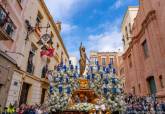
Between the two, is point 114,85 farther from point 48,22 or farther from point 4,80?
point 48,22

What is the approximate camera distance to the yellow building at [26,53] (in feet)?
36.1

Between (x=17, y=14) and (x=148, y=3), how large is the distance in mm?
13866

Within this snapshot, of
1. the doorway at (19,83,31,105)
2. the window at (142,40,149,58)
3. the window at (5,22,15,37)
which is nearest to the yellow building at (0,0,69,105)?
the doorway at (19,83,31,105)

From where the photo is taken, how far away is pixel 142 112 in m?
10.5

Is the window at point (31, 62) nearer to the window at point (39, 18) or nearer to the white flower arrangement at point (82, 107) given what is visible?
the window at point (39, 18)

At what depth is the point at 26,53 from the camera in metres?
13.6

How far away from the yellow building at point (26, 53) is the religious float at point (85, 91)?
360cm

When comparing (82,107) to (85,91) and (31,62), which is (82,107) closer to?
(85,91)

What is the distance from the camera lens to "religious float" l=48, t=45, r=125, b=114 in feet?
27.7

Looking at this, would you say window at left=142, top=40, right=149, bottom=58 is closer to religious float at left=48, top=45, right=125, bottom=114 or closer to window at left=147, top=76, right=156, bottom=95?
window at left=147, top=76, right=156, bottom=95

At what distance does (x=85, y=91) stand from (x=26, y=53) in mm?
6942

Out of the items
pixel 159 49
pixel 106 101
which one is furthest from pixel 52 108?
pixel 159 49

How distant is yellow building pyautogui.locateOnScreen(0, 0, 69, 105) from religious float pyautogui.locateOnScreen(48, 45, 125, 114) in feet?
11.8

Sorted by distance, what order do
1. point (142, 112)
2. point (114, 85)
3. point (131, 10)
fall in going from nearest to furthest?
point (114, 85), point (142, 112), point (131, 10)
